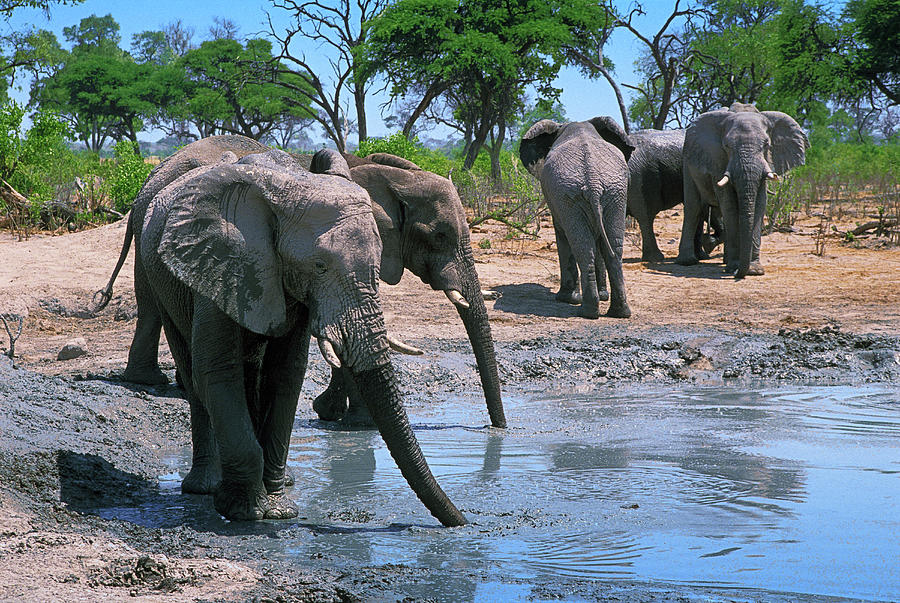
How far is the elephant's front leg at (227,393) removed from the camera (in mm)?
3822

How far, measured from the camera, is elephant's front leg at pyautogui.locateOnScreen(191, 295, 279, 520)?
150 inches

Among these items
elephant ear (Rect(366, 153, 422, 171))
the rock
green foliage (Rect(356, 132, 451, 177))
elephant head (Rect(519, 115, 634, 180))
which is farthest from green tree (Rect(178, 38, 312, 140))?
elephant ear (Rect(366, 153, 422, 171))

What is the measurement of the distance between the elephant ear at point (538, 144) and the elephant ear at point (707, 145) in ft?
8.03

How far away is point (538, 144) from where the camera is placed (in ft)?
35.3

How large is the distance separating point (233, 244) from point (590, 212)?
594cm

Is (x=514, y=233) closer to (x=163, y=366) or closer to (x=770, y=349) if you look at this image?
(x=770, y=349)

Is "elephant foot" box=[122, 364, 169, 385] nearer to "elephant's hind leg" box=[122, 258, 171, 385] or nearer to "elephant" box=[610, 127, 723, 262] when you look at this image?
"elephant's hind leg" box=[122, 258, 171, 385]

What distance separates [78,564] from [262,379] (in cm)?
120

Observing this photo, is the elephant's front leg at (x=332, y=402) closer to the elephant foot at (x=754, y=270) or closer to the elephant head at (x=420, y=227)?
the elephant head at (x=420, y=227)

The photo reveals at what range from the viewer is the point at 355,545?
3.77 meters

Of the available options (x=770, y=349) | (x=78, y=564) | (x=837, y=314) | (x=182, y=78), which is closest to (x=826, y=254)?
(x=837, y=314)

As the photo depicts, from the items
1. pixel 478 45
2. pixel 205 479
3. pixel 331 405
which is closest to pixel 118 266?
pixel 331 405

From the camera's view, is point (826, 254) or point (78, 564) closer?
point (78, 564)

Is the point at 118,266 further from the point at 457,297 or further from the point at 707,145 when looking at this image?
the point at 707,145
